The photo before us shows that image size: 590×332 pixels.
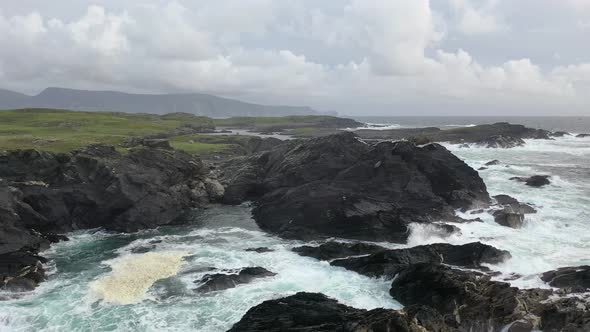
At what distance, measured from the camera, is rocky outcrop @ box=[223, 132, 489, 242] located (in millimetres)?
41688

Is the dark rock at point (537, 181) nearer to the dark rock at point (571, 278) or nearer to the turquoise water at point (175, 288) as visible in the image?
the dark rock at point (571, 278)

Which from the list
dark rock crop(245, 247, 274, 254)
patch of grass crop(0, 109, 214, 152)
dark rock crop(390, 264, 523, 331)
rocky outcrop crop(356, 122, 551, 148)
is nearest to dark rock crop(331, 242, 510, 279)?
dark rock crop(390, 264, 523, 331)

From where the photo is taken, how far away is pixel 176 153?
57.5 metres

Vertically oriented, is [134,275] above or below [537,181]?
below

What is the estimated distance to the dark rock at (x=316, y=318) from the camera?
1809 cm

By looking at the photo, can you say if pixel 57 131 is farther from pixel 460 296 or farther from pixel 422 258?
pixel 460 296

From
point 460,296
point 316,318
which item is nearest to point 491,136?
point 460,296

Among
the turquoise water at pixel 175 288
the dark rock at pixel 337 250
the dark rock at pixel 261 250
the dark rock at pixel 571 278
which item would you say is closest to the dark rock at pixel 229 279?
the turquoise water at pixel 175 288

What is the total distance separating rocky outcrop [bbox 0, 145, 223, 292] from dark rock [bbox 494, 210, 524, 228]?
109 feet

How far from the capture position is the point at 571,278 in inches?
1051

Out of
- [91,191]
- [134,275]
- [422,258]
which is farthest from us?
[91,191]

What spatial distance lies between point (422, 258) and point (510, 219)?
49.5 ft

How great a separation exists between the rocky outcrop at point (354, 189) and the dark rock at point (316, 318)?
16.8m

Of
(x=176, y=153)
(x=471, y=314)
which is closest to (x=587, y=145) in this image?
(x=176, y=153)
